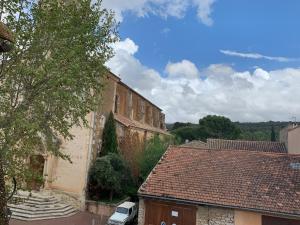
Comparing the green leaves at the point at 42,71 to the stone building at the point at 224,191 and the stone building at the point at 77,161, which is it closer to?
the stone building at the point at 224,191

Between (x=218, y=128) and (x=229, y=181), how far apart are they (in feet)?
212

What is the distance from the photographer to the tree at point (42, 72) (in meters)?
13.0

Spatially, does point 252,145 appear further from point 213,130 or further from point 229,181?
point 213,130

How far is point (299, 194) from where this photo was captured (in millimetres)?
19562

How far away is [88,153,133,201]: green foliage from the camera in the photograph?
29.6 m

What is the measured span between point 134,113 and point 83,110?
105 feet

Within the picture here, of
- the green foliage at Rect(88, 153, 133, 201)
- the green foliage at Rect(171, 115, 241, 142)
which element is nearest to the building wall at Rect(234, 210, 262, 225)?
the green foliage at Rect(88, 153, 133, 201)

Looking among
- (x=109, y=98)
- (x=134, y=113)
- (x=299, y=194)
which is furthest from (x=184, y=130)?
(x=299, y=194)

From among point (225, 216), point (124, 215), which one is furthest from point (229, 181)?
point (124, 215)

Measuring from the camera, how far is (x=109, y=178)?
29.4 metres

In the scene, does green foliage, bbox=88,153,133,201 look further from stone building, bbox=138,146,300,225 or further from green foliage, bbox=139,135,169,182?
stone building, bbox=138,146,300,225

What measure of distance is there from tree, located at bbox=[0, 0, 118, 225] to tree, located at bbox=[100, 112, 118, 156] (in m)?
17.2

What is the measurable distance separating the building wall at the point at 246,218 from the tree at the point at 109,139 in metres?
15.4

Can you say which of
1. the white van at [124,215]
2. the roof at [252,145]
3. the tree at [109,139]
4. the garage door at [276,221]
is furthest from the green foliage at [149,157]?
the roof at [252,145]
